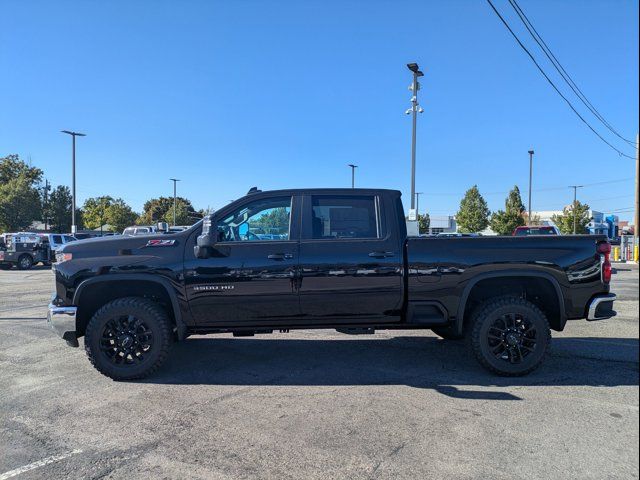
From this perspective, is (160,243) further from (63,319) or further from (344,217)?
(344,217)

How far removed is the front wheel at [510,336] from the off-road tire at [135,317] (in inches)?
132

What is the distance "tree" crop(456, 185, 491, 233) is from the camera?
5781 centimetres

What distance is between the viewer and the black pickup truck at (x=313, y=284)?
5.05 meters

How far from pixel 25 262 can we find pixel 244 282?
24636 millimetres

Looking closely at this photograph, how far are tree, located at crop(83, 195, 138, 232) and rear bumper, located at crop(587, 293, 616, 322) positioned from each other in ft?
200

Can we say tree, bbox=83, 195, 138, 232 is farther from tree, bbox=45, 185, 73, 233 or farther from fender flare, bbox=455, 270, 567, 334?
fender flare, bbox=455, 270, 567, 334

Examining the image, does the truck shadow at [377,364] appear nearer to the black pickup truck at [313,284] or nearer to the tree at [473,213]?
the black pickup truck at [313,284]

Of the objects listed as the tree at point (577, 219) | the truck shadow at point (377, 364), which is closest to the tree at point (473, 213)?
the tree at point (577, 219)

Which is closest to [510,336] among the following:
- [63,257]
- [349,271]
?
[349,271]

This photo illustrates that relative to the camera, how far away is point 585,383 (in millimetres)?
4996

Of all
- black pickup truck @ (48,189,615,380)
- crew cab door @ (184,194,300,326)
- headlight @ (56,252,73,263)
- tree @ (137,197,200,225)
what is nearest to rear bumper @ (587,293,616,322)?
black pickup truck @ (48,189,615,380)

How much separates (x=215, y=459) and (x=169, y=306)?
A: 224 centimetres

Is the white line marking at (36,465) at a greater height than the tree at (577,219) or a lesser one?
lesser

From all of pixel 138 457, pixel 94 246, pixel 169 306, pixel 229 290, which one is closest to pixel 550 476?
pixel 138 457
